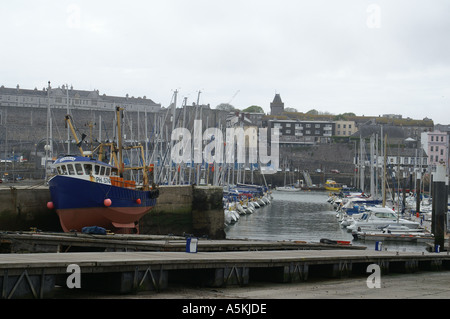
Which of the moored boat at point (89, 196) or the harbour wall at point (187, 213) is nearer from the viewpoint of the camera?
the moored boat at point (89, 196)

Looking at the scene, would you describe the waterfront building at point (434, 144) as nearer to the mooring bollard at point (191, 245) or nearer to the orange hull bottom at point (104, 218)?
the orange hull bottom at point (104, 218)

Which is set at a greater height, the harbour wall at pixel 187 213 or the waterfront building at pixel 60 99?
the waterfront building at pixel 60 99

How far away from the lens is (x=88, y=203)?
110ft

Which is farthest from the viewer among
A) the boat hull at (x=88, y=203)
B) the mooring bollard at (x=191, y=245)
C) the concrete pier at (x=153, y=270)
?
the boat hull at (x=88, y=203)

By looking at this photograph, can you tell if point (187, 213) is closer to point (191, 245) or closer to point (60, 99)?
point (191, 245)

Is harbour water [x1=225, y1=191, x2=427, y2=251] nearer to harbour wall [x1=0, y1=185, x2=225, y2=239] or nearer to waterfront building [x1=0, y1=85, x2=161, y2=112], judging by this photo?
harbour wall [x1=0, y1=185, x2=225, y2=239]

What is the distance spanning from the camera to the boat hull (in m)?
33.0

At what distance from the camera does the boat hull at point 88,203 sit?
108ft

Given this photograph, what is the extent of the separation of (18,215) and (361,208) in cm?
4404

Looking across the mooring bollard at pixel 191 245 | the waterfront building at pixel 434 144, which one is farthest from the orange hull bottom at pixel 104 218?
the waterfront building at pixel 434 144
